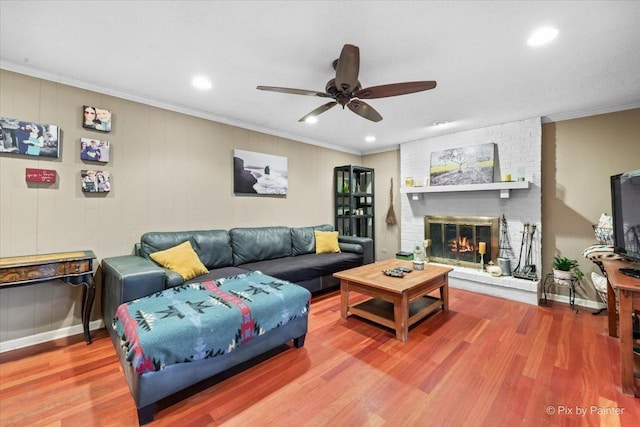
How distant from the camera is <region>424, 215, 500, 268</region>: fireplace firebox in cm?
394

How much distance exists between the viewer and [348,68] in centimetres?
181

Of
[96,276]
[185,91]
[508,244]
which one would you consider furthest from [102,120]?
[508,244]

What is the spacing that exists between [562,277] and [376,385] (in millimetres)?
2855

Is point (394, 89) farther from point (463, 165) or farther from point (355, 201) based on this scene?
point (355, 201)

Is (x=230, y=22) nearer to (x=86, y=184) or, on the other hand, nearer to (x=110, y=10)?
(x=110, y=10)

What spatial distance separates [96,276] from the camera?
2631 millimetres

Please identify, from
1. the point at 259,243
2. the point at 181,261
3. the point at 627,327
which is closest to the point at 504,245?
the point at 627,327

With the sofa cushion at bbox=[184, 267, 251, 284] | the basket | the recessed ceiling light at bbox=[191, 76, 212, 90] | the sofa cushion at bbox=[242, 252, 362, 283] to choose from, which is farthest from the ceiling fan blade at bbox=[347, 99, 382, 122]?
the basket

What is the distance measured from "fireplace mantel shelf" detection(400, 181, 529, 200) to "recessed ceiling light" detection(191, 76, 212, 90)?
3437 mm

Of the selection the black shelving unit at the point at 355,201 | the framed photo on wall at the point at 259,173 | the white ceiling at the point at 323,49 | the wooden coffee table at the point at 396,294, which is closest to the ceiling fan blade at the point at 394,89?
the white ceiling at the point at 323,49

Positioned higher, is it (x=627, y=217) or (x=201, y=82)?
(x=201, y=82)

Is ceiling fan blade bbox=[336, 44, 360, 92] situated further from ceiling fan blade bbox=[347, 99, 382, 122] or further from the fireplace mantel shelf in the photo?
the fireplace mantel shelf

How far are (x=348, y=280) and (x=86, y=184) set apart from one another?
2718mm

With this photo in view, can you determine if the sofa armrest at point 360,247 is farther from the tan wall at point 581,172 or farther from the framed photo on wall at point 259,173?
the tan wall at point 581,172
